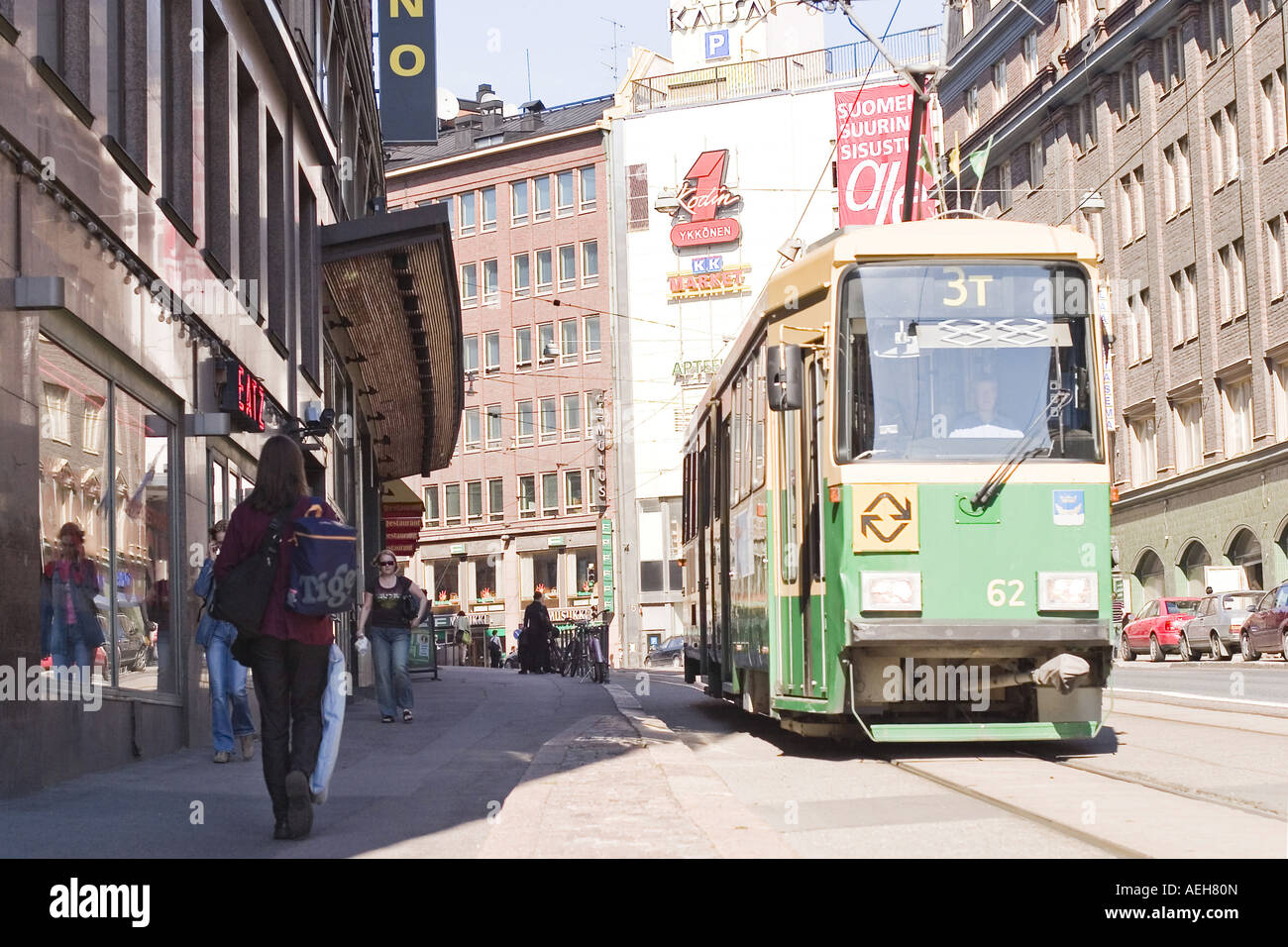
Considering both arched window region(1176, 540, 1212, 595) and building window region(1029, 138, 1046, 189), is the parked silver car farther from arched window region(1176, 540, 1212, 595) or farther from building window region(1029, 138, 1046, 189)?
building window region(1029, 138, 1046, 189)

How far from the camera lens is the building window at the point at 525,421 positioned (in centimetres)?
8056

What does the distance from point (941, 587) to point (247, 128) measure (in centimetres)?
1146

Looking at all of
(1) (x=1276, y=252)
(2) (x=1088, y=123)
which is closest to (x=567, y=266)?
(2) (x=1088, y=123)

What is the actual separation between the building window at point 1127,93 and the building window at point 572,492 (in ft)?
106

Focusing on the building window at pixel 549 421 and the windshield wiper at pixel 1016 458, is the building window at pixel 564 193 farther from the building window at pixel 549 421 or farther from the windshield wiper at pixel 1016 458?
the windshield wiper at pixel 1016 458

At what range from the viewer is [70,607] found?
11.7 m

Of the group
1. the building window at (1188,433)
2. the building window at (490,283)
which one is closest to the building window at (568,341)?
the building window at (490,283)

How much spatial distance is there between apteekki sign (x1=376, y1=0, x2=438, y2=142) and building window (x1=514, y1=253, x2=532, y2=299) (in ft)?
147

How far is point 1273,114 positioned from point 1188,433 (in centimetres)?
974

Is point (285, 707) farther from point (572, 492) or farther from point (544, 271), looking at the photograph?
point (544, 271)

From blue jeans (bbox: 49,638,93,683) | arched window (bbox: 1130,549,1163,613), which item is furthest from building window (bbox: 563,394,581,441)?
blue jeans (bbox: 49,638,93,683)

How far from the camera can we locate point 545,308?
79500 millimetres
